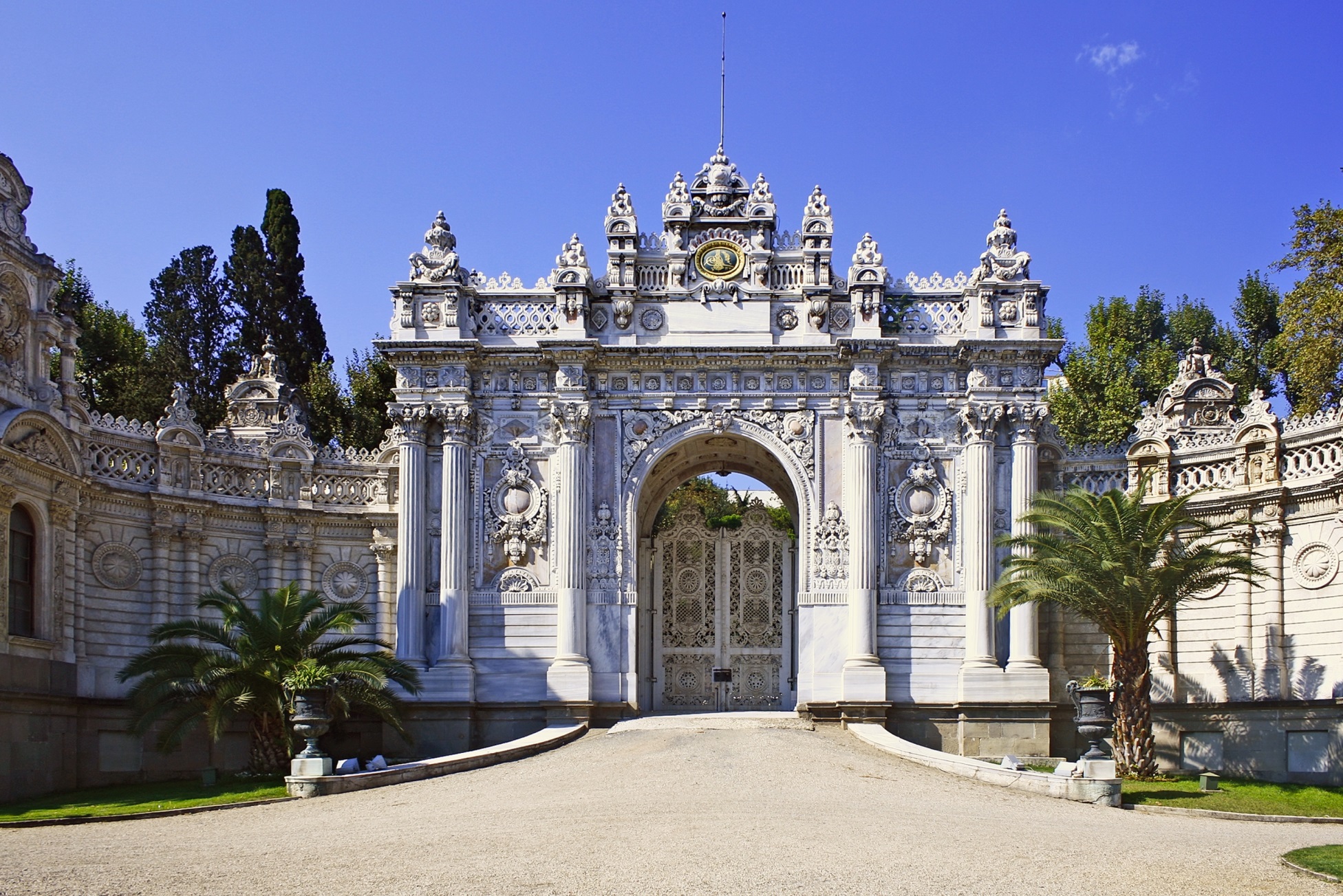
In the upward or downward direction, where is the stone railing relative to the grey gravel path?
upward

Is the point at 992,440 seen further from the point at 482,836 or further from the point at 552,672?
the point at 482,836

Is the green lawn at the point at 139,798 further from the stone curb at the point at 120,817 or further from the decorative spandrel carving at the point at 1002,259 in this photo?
the decorative spandrel carving at the point at 1002,259

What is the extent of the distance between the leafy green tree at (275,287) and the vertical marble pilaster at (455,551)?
18.1 metres

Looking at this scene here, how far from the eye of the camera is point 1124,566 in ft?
90.4

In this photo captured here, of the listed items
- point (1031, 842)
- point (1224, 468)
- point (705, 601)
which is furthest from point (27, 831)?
point (1224, 468)

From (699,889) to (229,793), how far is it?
41.7 ft

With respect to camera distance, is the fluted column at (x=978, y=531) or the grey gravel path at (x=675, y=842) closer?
the grey gravel path at (x=675, y=842)

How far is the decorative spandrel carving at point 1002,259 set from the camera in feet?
111

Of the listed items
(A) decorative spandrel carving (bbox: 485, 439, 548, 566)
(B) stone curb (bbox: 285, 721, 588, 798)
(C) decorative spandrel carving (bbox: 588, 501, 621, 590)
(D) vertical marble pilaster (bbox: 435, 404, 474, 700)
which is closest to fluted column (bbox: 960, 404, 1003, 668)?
(C) decorative spandrel carving (bbox: 588, 501, 621, 590)

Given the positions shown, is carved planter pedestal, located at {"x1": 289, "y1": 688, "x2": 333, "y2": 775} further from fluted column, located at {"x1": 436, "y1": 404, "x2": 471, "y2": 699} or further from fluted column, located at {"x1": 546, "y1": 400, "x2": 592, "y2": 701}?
fluted column, located at {"x1": 546, "y1": 400, "x2": 592, "y2": 701}

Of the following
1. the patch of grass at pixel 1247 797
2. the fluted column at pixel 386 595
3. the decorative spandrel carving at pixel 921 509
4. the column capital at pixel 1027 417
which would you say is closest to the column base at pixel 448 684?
the fluted column at pixel 386 595

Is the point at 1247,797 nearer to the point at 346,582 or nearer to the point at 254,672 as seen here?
the point at 254,672

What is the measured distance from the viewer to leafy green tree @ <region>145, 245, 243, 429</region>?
50312 millimetres

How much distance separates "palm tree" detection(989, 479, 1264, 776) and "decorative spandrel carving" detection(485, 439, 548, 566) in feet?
35.8
